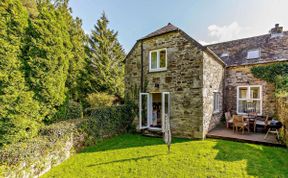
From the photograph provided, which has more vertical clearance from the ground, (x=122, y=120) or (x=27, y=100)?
(x=27, y=100)

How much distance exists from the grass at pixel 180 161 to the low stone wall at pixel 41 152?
0.37m

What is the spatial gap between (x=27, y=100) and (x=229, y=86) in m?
12.8

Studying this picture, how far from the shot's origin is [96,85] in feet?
58.4

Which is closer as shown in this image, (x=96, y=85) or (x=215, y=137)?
(x=215, y=137)

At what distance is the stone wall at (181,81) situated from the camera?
7918mm

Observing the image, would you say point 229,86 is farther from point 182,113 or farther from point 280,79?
point 182,113

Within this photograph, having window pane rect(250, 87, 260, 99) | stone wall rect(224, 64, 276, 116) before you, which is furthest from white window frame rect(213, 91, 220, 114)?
window pane rect(250, 87, 260, 99)

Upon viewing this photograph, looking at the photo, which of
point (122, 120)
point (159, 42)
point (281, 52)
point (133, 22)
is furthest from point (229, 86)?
point (133, 22)

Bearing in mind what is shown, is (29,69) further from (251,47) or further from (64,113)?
(251,47)

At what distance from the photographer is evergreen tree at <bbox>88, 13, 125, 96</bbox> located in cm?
1797

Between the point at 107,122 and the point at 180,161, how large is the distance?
490cm

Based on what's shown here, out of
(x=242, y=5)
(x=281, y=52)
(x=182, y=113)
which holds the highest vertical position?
(x=242, y=5)

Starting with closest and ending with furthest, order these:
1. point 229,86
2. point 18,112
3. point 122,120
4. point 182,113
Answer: point 18,112, point 182,113, point 122,120, point 229,86

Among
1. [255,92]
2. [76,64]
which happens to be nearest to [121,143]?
[255,92]
